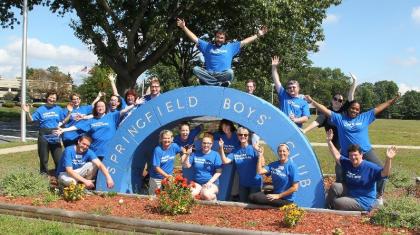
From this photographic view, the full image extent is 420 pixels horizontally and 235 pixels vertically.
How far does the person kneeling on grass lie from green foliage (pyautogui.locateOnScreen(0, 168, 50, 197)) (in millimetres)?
329

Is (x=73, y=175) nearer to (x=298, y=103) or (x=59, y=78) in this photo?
(x=298, y=103)

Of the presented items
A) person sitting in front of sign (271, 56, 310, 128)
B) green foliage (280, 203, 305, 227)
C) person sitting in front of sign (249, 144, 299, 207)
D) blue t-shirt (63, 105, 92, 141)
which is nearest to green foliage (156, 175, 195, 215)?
person sitting in front of sign (249, 144, 299, 207)

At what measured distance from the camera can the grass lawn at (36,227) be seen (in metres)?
6.80

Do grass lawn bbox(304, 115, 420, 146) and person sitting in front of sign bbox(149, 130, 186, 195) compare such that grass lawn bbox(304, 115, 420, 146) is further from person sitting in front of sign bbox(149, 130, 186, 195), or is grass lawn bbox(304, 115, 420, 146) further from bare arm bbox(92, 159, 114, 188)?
bare arm bbox(92, 159, 114, 188)

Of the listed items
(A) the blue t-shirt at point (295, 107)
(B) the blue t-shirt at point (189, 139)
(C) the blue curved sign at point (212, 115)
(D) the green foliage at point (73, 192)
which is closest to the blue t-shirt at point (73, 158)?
(C) the blue curved sign at point (212, 115)

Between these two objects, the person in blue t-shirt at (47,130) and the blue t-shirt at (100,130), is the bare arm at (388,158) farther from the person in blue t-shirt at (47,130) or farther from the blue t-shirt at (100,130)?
the person in blue t-shirt at (47,130)

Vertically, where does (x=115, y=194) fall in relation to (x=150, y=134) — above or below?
below

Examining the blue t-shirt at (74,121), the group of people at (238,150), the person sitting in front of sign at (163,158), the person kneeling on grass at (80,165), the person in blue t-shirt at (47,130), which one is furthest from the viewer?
the person in blue t-shirt at (47,130)

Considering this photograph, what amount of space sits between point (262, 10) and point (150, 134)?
451 inches

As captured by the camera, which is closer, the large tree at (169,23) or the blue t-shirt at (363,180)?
the blue t-shirt at (363,180)

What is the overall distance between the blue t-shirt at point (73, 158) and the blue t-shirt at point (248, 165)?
257 cm

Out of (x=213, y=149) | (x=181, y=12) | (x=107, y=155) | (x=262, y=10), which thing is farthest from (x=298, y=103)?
(x=181, y=12)

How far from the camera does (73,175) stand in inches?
348

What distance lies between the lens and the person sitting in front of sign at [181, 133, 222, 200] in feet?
27.7
